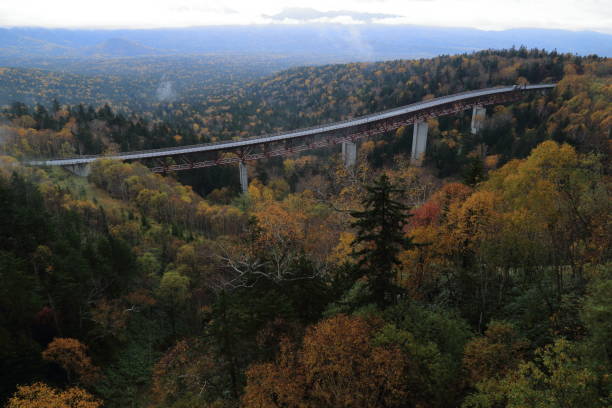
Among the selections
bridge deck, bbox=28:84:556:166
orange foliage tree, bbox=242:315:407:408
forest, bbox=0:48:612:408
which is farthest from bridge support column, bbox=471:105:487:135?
orange foliage tree, bbox=242:315:407:408

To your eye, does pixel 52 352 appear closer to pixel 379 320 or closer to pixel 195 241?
pixel 379 320

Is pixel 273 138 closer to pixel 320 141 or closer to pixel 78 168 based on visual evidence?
pixel 320 141

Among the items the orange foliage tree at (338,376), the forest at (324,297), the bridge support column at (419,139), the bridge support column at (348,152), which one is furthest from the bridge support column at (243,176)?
the orange foliage tree at (338,376)

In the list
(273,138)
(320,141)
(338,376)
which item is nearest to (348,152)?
(320,141)

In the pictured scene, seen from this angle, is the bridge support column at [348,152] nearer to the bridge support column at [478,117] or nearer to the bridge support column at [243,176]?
the bridge support column at [243,176]

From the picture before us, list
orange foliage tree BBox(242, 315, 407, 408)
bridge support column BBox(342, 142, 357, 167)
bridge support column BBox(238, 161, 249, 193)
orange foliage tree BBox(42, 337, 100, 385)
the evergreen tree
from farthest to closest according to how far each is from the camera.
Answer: bridge support column BBox(342, 142, 357, 167), bridge support column BBox(238, 161, 249, 193), orange foliage tree BBox(42, 337, 100, 385), the evergreen tree, orange foliage tree BBox(242, 315, 407, 408)

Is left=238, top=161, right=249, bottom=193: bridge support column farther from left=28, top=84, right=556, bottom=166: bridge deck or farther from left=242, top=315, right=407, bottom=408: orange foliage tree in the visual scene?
left=242, top=315, right=407, bottom=408: orange foliage tree

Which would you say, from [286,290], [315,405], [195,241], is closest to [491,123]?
[195,241]
